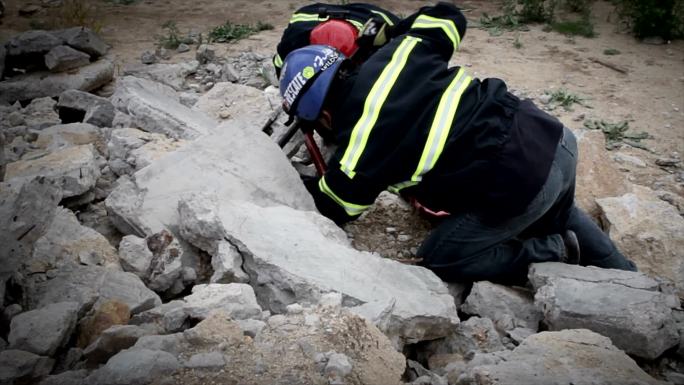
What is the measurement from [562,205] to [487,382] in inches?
57.2

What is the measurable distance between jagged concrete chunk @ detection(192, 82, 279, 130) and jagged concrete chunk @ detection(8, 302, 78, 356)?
2.01 meters

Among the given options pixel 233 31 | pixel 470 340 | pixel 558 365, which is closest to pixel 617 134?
pixel 470 340

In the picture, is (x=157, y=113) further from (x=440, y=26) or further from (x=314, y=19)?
(x=440, y=26)

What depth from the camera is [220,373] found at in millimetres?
1810

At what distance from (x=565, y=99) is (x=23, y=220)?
3996mm

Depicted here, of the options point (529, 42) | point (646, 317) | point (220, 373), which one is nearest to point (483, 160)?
point (646, 317)

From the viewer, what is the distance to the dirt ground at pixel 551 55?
4625mm

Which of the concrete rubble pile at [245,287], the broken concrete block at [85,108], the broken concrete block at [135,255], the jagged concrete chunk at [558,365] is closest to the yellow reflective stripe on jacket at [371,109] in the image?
the concrete rubble pile at [245,287]

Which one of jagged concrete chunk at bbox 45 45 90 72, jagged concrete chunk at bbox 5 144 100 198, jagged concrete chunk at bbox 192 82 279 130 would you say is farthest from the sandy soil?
jagged concrete chunk at bbox 5 144 100 198

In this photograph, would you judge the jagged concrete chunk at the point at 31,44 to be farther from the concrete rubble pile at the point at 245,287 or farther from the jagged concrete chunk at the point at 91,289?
the jagged concrete chunk at the point at 91,289

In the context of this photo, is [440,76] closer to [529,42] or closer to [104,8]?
[529,42]

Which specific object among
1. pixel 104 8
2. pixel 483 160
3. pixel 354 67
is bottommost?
pixel 104 8

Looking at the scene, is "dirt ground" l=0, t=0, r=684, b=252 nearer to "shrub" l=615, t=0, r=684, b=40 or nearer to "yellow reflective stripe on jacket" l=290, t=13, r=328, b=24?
"shrub" l=615, t=0, r=684, b=40

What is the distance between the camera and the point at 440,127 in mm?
2695
